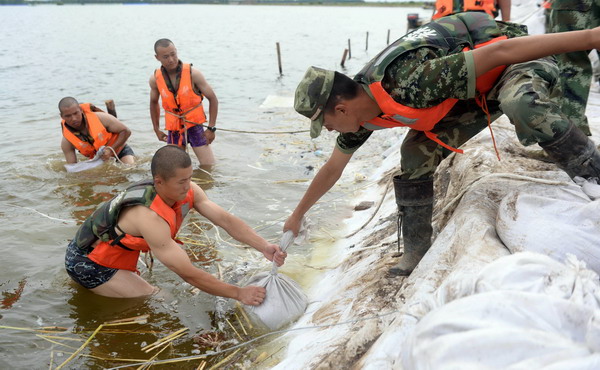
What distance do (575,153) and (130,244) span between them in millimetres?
3002

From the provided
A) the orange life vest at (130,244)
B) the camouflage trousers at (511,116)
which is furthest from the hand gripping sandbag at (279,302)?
the camouflage trousers at (511,116)

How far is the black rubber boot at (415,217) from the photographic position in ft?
9.98

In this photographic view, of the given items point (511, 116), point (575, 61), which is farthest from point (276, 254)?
point (575, 61)

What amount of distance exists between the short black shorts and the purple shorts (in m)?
3.59

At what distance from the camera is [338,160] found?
11.0 ft

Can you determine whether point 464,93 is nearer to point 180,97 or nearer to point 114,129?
point 180,97

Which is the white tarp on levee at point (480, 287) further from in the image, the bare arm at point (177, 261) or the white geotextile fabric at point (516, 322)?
the bare arm at point (177, 261)

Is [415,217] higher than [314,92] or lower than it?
lower

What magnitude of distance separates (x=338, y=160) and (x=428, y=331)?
5.87 feet

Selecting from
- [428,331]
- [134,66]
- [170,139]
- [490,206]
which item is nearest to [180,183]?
[490,206]

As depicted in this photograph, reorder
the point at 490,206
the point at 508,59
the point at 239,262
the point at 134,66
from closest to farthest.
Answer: the point at 508,59 → the point at 490,206 → the point at 239,262 → the point at 134,66

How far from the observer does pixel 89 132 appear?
723cm

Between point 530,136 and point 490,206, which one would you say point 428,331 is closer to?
point 530,136

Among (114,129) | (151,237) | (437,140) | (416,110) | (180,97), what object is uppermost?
(416,110)
